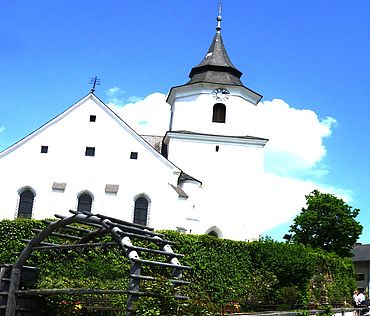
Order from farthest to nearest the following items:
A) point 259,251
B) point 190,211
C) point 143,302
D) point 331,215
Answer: point 331,215 < point 190,211 < point 259,251 < point 143,302

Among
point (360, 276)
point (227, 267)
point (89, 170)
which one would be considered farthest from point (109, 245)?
point (360, 276)

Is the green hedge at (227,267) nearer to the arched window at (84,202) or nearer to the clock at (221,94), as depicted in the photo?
the arched window at (84,202)

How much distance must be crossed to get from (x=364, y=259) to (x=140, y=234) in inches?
2159

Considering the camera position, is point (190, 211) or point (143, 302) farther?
point (190, 211)

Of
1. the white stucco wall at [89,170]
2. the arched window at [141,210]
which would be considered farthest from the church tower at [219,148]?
the arched window at [141,210]

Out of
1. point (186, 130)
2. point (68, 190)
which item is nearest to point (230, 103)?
point (186, 130)

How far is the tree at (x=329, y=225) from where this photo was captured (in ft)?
170

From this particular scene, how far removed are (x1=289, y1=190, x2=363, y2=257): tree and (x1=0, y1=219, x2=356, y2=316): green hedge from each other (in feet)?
63.2

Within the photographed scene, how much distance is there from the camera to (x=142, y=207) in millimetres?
36000

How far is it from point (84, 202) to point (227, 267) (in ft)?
37.6

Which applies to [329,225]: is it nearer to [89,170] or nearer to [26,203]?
[89,170]

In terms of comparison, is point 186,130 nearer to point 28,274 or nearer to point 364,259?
point 28,274

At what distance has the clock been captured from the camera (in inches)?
1698

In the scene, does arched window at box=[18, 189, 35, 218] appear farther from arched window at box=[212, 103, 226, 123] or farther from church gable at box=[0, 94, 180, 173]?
arched window at box=[212, 103, 226, 123]
